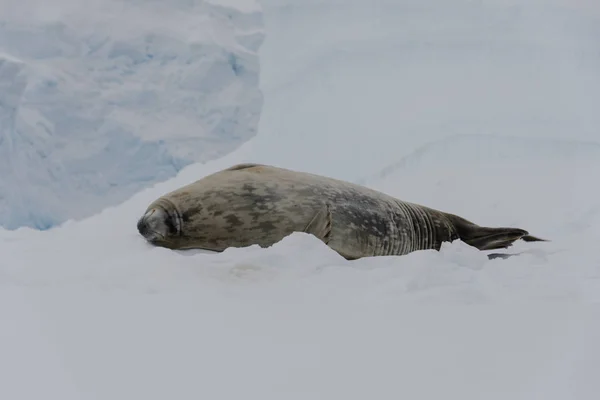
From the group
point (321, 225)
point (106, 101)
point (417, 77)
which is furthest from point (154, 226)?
point (106, 101)

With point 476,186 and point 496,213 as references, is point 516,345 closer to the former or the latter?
point 496,213

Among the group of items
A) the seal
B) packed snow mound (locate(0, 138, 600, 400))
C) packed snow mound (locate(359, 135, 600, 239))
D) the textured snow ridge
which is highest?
packed snow mound (locate(0, 138, 600, 400))

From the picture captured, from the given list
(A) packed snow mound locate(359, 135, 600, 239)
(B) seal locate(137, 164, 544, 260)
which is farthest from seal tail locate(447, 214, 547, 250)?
(A) packed snow mound locate(359, 135, 600, 239)

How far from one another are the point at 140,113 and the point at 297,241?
669 cm

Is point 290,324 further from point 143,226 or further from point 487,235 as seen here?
point 487,235

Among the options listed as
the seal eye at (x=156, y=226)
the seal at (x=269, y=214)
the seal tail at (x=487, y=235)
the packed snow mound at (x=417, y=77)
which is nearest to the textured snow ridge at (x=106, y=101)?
the packed snow mound at (x=417, y=77)

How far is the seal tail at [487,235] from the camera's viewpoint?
8.67 ft

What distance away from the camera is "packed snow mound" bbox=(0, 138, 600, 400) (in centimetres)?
90

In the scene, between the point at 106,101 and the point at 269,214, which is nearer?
the point at 269,214

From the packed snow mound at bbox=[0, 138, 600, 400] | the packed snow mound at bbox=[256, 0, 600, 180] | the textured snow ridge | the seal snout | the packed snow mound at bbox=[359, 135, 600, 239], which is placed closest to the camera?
the packed snow mound at bbox=[0, 138, 600, 400]

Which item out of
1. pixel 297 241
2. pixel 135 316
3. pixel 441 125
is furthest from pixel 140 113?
pixel 135 316

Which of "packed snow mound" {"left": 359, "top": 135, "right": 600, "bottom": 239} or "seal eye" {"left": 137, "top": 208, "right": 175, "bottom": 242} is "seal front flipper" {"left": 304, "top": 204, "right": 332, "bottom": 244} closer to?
"seal eye" {"left": 137, "top": 208, "right": 175, "bottom": 242}

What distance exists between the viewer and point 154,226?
1.98m

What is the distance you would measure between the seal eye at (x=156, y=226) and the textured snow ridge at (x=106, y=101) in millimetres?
5923
